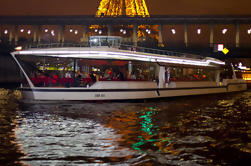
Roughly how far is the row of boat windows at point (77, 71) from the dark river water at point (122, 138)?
4.25m

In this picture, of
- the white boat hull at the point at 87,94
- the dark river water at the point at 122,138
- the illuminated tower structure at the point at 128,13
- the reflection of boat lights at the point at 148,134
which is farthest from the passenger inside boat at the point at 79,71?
the illuminated tower structure at the point at 128,13

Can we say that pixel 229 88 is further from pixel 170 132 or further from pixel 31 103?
pixel 170 132

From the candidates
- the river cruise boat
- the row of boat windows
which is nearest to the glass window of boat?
the river cruise boat

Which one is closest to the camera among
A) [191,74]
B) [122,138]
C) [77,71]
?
[122,138]

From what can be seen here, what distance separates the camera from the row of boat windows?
80.8ft

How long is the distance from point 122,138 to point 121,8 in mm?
103249

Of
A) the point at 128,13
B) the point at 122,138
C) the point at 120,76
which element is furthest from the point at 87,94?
the point at 128,13

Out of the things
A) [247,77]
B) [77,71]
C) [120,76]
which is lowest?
[247,77]

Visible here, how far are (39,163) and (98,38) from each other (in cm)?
1935

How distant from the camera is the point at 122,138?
1280 cm

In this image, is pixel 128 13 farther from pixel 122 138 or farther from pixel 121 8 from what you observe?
pixel 122 138

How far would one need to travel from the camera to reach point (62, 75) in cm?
2506

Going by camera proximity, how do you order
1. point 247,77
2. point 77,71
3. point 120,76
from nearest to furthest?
point 77,71 < point 120,76 < point 247,77

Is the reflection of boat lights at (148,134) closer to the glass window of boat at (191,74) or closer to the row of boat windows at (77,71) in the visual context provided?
the row of boat windows at (77,71)
